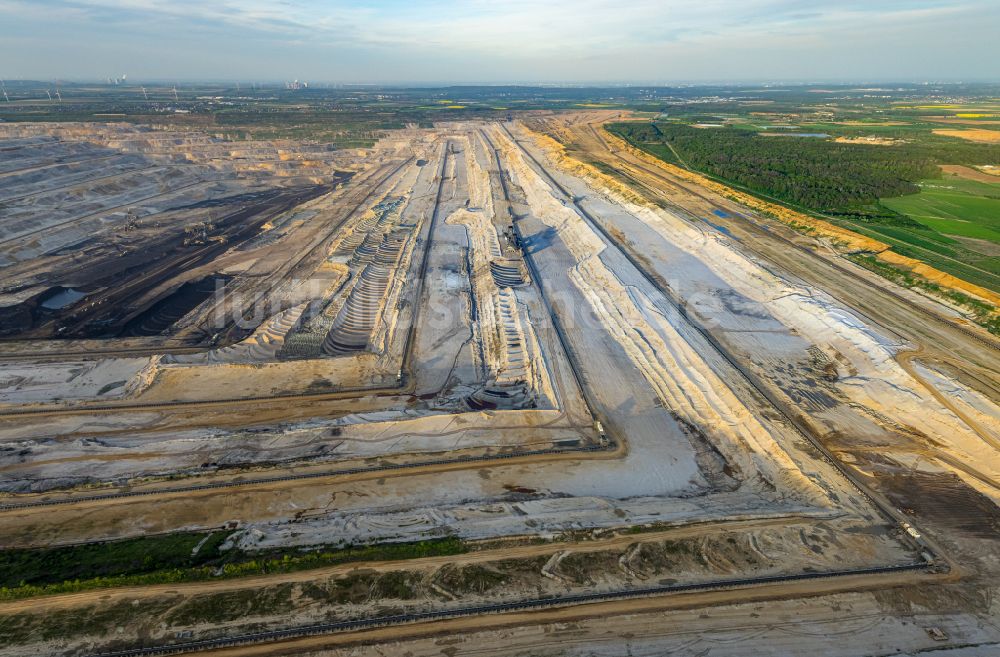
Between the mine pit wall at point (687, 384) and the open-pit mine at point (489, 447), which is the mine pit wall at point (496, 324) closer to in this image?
the open-pit mine at point (489, 447)

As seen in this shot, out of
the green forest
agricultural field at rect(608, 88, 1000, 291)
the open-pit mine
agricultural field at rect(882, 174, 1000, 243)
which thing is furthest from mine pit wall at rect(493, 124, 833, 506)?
agricultural field at rect(882, 174, 1000, 243)

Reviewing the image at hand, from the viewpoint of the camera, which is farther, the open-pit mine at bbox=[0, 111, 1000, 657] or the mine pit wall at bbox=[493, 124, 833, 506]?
the mine pit wall at bbox=[493, 124, 833, 506]

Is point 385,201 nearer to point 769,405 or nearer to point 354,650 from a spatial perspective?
point 769,405

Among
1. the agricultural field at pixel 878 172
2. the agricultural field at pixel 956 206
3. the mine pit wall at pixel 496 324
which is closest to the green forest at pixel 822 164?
the agricultural field at pixel 878 172

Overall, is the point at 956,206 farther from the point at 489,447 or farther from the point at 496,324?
the point at 489,447

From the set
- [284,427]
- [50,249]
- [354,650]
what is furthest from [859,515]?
[50,249]

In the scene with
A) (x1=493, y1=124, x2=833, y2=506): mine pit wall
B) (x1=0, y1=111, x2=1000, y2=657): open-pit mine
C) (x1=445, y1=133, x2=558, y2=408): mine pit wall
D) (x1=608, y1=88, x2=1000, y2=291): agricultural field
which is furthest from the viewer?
(x1=608, y1=88, x2=1000, y2=291): agricultural field

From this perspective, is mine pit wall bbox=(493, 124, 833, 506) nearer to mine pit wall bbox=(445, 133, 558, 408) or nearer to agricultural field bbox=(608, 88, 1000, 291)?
mine pit wall bbox=(445, 133, 558, 408)

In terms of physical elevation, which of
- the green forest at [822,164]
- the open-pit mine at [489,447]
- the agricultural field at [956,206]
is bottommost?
the open-pit mine at [489,447]
